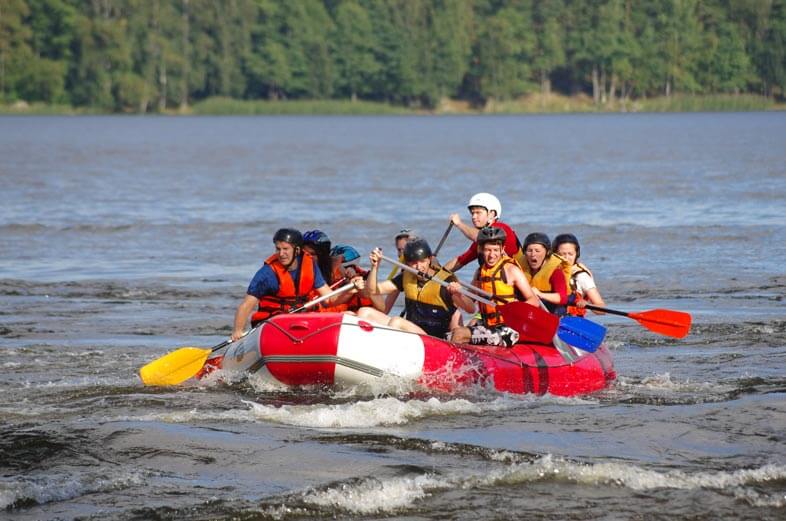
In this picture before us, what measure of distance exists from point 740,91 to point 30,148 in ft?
242

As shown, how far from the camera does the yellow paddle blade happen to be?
38.4 feet

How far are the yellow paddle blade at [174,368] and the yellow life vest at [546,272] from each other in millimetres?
2895

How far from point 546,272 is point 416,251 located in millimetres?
1398

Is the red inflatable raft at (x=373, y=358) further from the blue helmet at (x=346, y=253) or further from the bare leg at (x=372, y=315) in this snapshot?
the blue helmet at (x=346, y=253)

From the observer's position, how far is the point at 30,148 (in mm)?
63969

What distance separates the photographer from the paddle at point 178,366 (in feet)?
38.3

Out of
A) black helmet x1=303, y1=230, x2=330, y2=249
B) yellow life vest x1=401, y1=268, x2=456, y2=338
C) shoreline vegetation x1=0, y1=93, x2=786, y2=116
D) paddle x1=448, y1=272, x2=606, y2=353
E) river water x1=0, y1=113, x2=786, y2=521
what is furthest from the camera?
shoreline vegetation x1=0, y1=93, x2=786, y2=116

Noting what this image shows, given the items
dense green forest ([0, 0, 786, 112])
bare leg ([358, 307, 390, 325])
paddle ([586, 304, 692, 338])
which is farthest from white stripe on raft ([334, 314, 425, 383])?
dense green forest ([0, 0, 786, 112])

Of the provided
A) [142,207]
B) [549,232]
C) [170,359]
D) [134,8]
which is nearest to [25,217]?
[142,207]

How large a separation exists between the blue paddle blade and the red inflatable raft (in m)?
0.48

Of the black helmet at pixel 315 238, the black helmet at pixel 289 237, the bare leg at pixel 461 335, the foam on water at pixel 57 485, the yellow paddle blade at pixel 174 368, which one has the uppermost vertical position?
the black helmet at pixel 289 237

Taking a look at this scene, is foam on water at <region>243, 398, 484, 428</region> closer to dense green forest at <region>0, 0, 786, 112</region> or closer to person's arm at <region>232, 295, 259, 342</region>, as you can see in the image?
person's arm at <region>232, 295, 259, 342</region>

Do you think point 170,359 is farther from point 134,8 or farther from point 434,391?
point 134,8

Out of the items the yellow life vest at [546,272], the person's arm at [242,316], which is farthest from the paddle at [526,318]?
the person's arm at [242,316]
